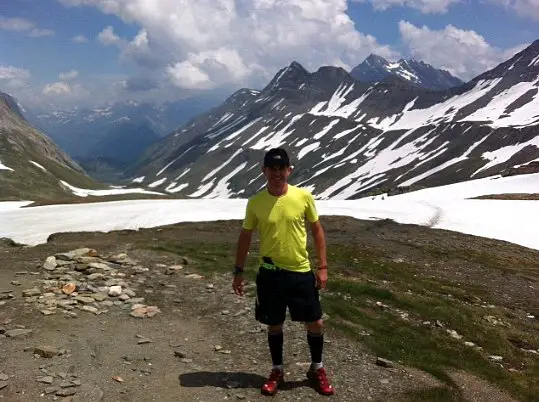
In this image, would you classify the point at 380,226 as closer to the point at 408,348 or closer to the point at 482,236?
the point at 482,236

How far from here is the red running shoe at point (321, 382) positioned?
10.7 metres

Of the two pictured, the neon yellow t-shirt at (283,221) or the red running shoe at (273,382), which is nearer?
the neon yellow t-shirt at (283,221)

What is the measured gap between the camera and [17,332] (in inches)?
506

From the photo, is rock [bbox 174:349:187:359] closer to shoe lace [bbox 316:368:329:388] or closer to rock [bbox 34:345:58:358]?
rock [bbox 34:345:58:358]

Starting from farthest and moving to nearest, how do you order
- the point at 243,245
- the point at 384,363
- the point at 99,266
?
the point at 99,266, the point at 384,363, the point at 243,245

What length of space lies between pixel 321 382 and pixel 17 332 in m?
8.15

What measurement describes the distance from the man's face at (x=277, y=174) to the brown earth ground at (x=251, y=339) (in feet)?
15.3

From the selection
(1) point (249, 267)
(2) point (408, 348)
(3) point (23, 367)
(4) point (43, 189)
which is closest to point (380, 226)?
(1) point (249, 267)

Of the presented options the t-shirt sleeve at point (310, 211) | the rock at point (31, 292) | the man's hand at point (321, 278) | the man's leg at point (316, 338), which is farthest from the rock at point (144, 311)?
the t-shirt sleeve at point (310, 211)

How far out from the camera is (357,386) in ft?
37.1

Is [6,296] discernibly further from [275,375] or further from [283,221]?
→ [283,221]

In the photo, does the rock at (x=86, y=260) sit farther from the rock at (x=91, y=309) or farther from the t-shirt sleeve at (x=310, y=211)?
the t-shirt sleeve at (x=310, y=211)

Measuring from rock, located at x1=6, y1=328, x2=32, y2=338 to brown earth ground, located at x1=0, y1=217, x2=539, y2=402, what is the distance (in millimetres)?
217

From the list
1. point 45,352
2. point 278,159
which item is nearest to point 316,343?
point 278,159
